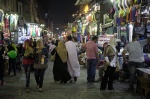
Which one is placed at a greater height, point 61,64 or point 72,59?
point 72,59

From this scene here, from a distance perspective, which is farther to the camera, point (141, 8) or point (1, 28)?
point (1, 28)

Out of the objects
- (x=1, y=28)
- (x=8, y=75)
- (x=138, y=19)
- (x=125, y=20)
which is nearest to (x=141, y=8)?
(x=138, y=19)

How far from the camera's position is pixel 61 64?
12.2 metres

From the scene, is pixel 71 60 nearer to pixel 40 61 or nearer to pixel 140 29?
pixel 40 61

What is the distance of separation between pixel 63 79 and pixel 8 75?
12.7 ft

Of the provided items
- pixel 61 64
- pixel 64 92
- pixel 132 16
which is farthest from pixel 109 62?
pixel 132 16

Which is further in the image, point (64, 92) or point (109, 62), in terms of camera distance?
point (109, 62)

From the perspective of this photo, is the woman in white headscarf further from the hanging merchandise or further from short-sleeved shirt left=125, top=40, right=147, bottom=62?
the hanging merchandise

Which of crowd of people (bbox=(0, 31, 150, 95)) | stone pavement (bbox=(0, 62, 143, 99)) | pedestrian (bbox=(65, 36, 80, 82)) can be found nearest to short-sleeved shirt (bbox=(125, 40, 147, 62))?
crowd of people (bbox=(0, 31, 150, 95))

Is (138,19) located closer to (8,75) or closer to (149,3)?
(149,3)

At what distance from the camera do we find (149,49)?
12203 millimetres

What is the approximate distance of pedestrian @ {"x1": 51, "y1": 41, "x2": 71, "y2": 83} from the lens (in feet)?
39.8

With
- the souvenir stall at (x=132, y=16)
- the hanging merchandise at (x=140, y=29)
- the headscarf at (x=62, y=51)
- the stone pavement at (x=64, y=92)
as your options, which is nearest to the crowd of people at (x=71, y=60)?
the headscarf at (x=62, y=51)

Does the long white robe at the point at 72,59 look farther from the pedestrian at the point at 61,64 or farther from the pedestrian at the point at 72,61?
the pedestrian at the point at 61,64
